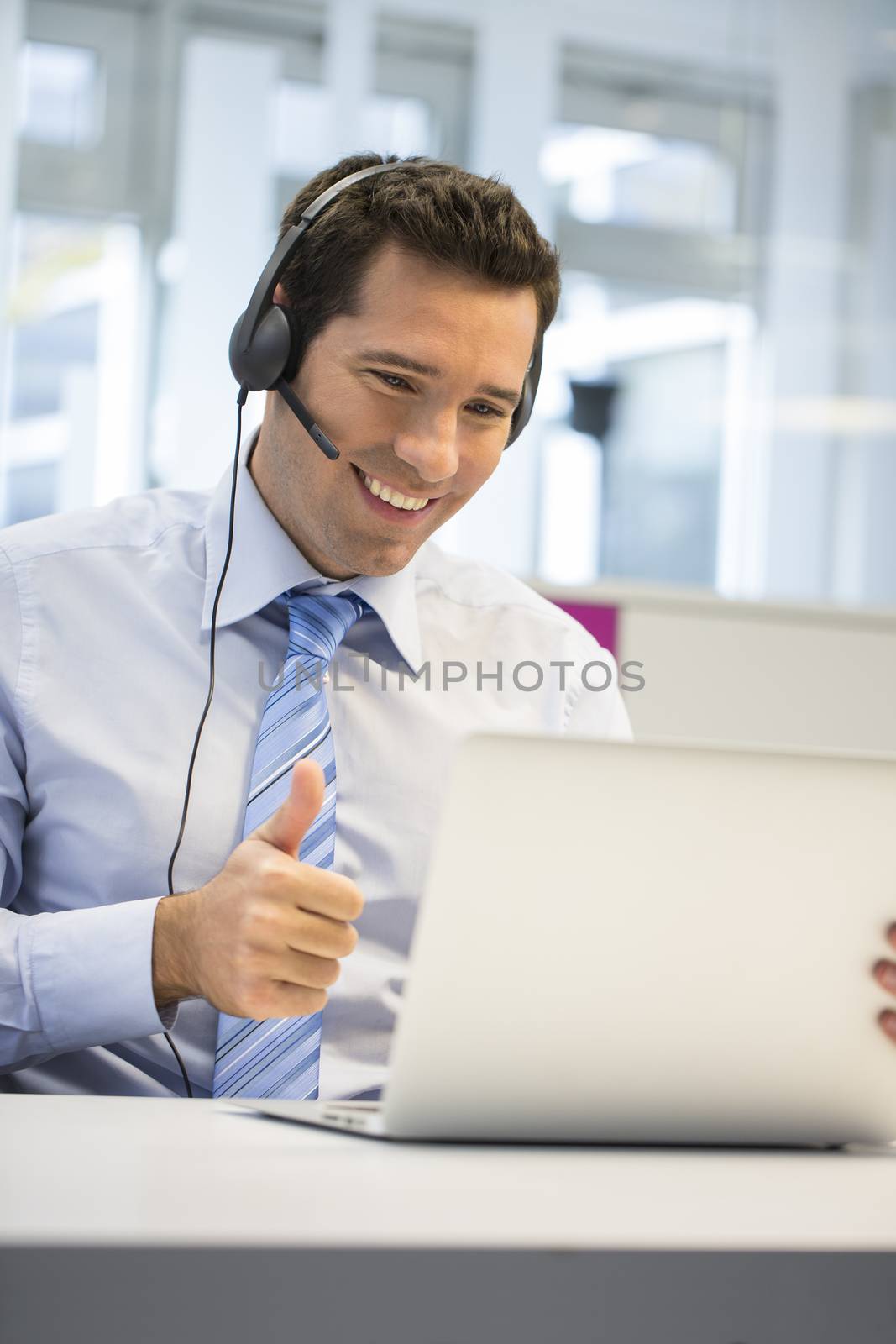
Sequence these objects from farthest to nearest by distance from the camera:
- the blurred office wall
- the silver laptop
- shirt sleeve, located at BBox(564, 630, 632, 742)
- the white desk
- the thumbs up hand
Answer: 1. the blurred office wall
2. shirt sleeve, located at BBox(564, 630, 632, 742)
3. the thumbs up hand
4. the silver laptop
5. the white desk

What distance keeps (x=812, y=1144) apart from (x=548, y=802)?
302 mm

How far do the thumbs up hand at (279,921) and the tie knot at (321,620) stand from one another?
0.35 meters

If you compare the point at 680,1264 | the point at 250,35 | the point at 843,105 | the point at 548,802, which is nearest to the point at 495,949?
the point at 548,802

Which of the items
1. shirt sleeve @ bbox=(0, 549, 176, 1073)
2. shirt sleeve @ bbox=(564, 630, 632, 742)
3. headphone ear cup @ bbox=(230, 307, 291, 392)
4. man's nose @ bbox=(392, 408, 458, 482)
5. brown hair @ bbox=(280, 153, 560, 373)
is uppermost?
brown hair @ bbox=(280, 153, 560, 373)

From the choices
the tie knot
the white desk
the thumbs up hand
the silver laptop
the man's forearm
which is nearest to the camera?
the white desk

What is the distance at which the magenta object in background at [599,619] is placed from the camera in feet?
6.46

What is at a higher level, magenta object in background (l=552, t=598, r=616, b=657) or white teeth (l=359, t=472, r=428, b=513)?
white teeth (l=359, t=472, r=428, b=513)

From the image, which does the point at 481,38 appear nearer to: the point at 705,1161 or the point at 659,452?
the point at 659,452

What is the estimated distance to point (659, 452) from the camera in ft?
14.2

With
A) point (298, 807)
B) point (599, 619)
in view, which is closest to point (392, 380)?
point (298, 807)

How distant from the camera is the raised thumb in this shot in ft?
2.69

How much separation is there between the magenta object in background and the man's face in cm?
68

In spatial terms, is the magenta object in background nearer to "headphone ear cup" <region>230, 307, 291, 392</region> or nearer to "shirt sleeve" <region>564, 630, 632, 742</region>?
"shirt sleeve" <region>564, 630, 632, 742</region>

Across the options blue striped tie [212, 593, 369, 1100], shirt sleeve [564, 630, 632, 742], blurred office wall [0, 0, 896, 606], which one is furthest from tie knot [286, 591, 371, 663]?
blurred office wall [0, 0, 896, 606]
